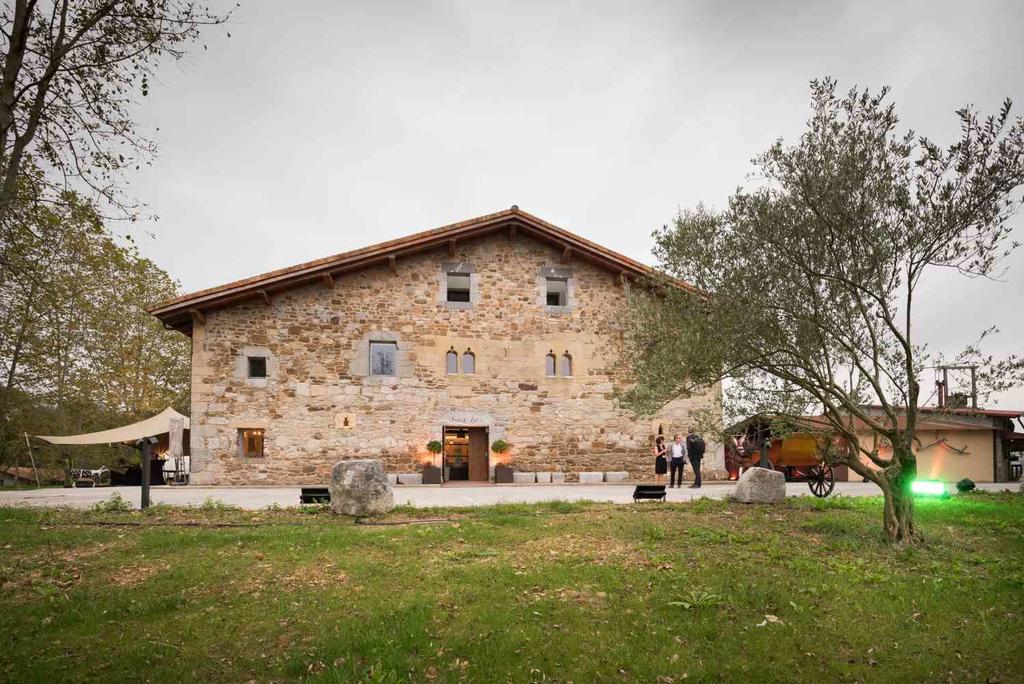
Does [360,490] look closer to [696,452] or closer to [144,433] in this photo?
[696,452]

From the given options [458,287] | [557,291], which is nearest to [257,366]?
[458,287]

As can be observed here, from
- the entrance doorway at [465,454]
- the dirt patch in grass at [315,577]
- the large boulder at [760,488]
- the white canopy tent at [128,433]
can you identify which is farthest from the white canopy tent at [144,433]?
the large boulder at [760,488]

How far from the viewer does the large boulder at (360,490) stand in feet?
35.0

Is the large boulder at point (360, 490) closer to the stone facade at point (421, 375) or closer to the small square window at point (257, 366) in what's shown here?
the stone facade at point (421, 375)

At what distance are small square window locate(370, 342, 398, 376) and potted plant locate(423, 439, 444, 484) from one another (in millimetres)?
2687

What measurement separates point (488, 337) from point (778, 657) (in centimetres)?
1595

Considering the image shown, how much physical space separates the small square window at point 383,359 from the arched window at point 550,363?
17.1 ft

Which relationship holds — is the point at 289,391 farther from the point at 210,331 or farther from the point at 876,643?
the point at 876,643

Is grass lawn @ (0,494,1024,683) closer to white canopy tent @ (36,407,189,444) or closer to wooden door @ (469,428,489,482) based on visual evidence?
white canopy tent @ (36,407,189,444)

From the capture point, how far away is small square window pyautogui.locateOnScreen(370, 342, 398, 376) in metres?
20.0

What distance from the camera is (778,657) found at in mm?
5441

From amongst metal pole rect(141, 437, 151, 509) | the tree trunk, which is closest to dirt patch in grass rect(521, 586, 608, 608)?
the tree trunk

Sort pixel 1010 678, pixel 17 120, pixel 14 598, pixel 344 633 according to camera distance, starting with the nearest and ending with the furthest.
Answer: pixel 1010 678, pixel 344 633, pixel 14 598, pixel 17 120

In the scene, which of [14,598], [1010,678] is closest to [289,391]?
[14,598]
